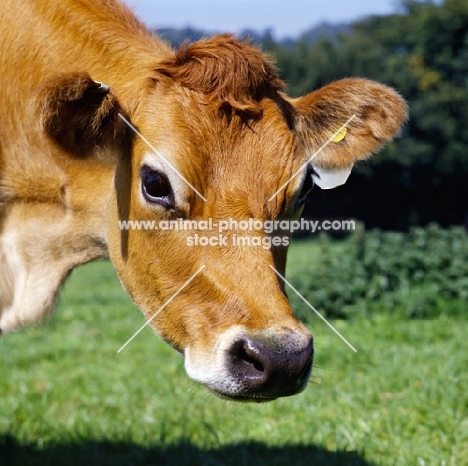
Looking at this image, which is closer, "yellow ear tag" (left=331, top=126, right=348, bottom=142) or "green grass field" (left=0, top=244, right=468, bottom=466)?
"yellow ear tag" (left=331, top=126, right=348, bottom=142)

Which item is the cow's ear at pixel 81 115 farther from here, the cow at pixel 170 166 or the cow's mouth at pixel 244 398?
the cow's mouth at pixel 244 398

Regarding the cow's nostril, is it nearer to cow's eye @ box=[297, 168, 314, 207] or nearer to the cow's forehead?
the cow's forehead

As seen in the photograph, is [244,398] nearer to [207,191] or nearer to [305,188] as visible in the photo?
[207,191]

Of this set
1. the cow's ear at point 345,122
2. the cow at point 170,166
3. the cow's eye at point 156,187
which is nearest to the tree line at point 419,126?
the cow's ear at point 345,122

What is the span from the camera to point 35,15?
4.09 metres

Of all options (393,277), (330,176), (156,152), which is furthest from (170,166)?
(393,277)

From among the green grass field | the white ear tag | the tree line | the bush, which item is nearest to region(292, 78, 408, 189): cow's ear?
the white ear tag

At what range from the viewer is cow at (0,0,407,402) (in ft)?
→ 10.3

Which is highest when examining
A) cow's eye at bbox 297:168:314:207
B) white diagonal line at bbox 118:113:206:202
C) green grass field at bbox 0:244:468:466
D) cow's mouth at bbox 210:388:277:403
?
white diagonal line at bbox 118:113:206:202

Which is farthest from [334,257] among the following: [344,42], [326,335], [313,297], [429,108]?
[344,42]

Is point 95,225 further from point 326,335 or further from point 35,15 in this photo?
point 326,335

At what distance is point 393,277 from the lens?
8484mm

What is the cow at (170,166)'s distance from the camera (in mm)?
3154

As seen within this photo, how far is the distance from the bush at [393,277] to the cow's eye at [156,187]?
15.9 ft
